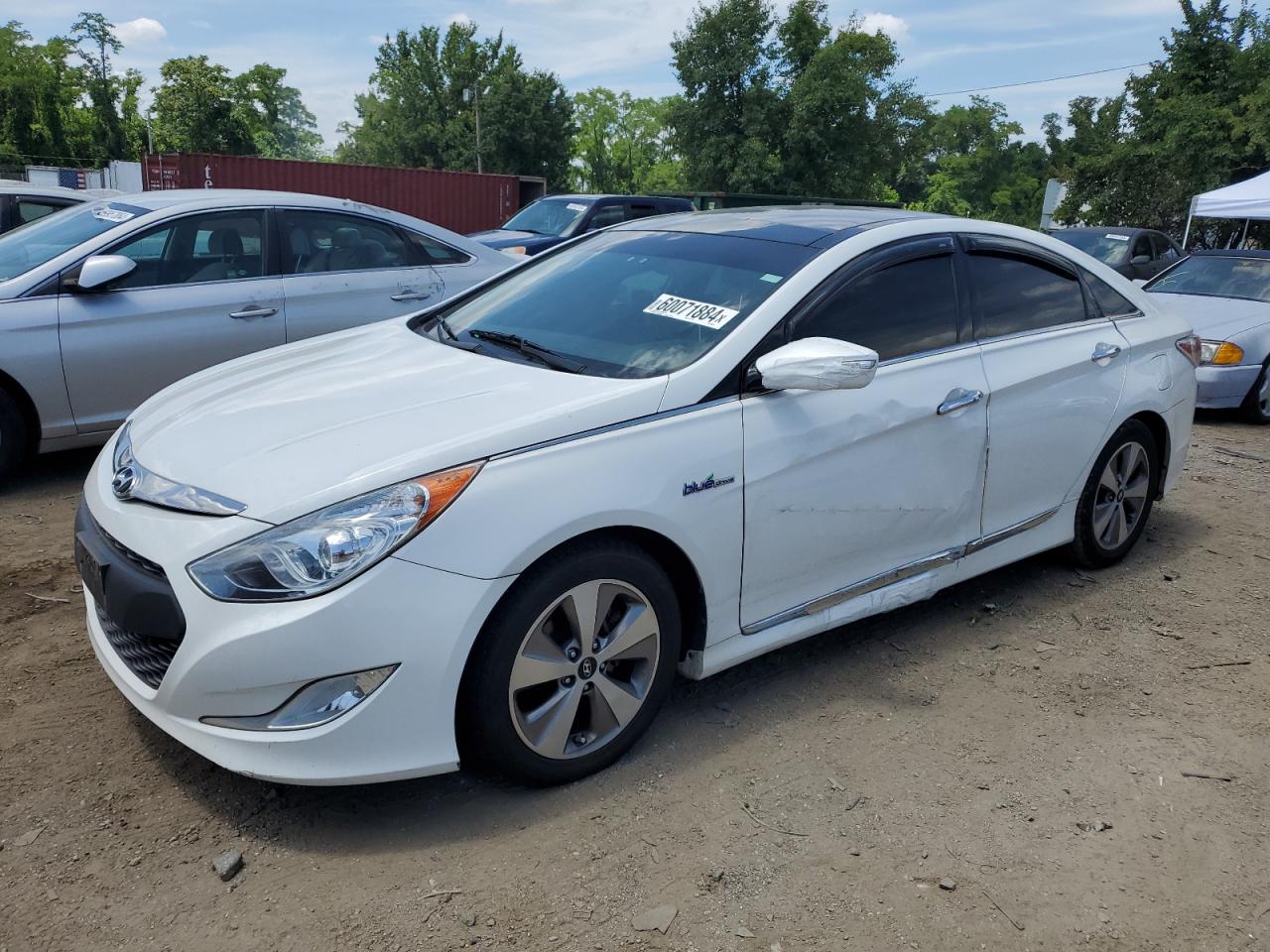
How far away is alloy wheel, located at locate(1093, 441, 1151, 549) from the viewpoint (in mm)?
4453

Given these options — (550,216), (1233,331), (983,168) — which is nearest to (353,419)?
(1233,331)

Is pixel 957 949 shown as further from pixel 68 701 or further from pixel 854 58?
pixel 854 58

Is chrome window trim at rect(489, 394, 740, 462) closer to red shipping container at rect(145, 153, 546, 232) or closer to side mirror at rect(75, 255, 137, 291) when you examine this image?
side mirror at rect(75, 255, 137, 291)

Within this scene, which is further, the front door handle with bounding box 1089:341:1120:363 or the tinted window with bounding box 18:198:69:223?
the tinted window with bounding box 18:198:69:223

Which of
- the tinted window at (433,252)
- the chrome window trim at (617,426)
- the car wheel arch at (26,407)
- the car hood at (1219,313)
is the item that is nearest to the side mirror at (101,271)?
the car wheel arch at (26,407)

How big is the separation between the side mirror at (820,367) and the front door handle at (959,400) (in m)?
0.65

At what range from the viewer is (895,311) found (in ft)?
11.7

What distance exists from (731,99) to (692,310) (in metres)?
47.1

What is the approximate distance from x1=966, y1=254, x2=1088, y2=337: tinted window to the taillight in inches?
28.4

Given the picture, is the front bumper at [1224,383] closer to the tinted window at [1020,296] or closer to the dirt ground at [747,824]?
the tinted window at [1020,296]

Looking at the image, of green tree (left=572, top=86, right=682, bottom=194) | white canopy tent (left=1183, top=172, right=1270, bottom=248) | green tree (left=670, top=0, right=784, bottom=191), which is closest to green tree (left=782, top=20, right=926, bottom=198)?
green tree (left=670, top=0, right=784, bottom=191)

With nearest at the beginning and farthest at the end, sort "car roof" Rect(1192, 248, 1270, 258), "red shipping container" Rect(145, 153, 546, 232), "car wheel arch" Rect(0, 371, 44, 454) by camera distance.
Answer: "car wheel arch" Rect(0, 371, 44, 454) < "car roof" Rect(1192, 248, 1270, 258) < "red shipping container" Rect(145, 153, 546, 232)

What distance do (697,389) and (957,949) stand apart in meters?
1.59

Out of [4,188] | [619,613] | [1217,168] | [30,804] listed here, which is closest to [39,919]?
[30,804]
